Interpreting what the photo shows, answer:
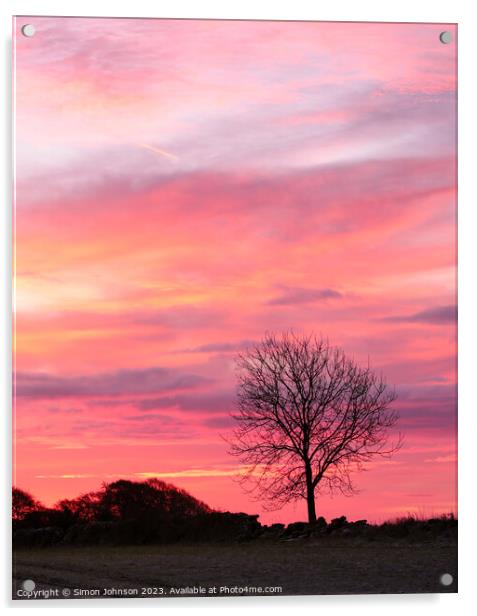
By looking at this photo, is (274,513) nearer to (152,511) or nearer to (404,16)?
(152,511)

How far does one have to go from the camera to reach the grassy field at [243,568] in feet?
22.6

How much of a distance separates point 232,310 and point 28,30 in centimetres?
250

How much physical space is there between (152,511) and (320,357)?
1.64 metres

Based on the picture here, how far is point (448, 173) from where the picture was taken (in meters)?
7.27

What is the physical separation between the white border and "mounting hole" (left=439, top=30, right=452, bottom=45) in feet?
0.30

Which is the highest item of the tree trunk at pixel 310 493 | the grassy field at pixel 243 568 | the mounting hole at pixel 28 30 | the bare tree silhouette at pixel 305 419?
the mounting hole at pixel 28 30

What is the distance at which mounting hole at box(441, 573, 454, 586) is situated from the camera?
709 centimetres

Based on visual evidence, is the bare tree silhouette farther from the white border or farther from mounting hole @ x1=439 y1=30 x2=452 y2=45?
mounting hole @ x1=439 y1=30 x2=452 y2=45

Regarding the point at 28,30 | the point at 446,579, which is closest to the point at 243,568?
the point at 446,579

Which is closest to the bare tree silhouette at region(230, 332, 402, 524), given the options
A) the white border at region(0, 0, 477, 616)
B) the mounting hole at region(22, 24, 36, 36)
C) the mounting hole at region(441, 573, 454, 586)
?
the white border at region(0, 0, 477, 616)

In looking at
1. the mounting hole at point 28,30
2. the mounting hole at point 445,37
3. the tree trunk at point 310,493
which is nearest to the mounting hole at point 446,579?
the tree trunk at point 310,493
